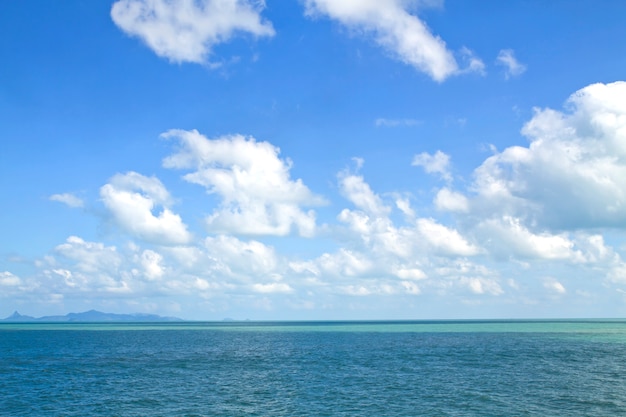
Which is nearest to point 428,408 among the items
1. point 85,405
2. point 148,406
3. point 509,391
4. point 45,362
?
point 509,391

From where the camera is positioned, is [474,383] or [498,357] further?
[498,357]

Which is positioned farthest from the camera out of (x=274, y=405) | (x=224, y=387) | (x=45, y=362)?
(x=45, y=362)

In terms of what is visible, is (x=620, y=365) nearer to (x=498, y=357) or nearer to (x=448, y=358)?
(x=498, y=357)

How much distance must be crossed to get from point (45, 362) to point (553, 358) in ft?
323

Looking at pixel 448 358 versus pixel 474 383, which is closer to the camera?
pixel 474 383

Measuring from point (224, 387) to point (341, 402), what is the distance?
59.7ft

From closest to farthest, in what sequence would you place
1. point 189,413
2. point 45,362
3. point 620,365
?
point 189,413 < point 620,365 < point 45,362

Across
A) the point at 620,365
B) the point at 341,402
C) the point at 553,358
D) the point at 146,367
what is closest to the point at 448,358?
the point at 553,358

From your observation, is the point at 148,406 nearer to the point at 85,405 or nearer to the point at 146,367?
the point at 85,405

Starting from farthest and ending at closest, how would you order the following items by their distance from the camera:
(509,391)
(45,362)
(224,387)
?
(45,362), (224,387), (509,391)

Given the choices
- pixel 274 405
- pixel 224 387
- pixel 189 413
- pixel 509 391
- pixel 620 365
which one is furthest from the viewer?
pixel 620 365

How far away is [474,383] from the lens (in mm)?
68375

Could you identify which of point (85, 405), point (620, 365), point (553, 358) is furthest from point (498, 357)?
point (85, 405)

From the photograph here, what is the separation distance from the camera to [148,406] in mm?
55500
